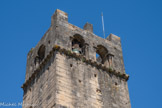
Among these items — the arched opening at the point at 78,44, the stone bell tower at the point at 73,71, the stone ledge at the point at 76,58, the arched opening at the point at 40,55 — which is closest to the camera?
the stone bell tower at the point at 73,71

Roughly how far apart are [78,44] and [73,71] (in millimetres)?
3280

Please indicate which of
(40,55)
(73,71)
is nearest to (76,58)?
(73,71)

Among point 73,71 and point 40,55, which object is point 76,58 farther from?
point 40,55

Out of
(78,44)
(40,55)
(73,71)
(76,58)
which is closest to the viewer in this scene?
(73,71)

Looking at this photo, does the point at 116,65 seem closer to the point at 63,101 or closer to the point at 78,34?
the point at 78,34

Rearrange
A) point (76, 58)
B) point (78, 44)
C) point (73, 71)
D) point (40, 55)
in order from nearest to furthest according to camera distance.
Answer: point (73, 71) < point (76, 58) < point (78, 44) < point (40, 55)

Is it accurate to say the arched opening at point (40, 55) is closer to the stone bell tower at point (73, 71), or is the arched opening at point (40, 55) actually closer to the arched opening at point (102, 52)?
the stone bell tower at point (73, 71)

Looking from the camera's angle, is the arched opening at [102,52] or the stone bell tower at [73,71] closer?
the stone bell tower at [73,71]

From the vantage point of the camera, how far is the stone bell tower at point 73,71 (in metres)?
22.5

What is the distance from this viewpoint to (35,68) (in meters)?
26.3

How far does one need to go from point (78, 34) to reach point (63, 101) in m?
6.13

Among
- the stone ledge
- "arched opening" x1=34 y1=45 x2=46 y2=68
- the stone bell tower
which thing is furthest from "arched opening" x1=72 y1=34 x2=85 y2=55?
"arched opening" x1=34 y1=45 x2=46 y2=68

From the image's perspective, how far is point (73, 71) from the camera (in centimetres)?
2359

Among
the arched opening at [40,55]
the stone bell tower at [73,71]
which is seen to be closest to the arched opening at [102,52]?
the stone bell tower at [73,71]
